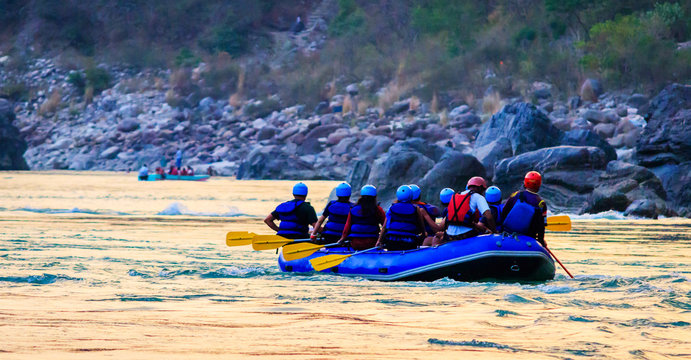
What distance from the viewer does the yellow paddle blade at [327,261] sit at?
1513 centimetres

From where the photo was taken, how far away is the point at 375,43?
89688 mm

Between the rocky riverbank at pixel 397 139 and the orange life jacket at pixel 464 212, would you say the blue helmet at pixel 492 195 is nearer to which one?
the orange life jacket at pixel 464 212

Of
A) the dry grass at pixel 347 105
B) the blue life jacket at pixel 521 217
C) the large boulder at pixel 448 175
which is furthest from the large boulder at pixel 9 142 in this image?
the blue life jacket at pixel 521 217

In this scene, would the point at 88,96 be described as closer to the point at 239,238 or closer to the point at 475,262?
the point at 239,238

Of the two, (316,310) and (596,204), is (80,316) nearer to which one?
(316,310)

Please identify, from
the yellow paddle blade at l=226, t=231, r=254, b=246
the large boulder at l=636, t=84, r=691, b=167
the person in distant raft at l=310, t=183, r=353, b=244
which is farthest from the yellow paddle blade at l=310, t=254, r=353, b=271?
the large boulder at l=636, t=84, r=691, b=167

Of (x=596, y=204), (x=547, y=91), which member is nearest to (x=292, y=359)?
(x=596, y=204)

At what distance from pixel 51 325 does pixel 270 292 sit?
364 cm

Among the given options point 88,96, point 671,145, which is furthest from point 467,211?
point 88,96

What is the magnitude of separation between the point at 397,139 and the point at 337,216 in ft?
162

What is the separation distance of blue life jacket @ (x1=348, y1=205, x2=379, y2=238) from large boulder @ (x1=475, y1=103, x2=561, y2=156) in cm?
2120

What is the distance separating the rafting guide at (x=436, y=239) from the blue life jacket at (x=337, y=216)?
1 centimetres

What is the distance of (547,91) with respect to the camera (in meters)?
65.9

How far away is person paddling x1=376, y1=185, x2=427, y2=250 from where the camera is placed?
47.6 ft
